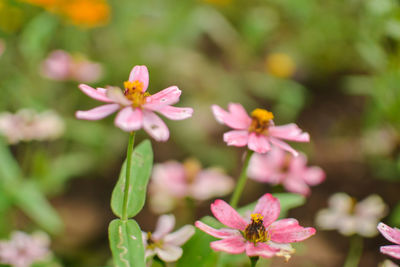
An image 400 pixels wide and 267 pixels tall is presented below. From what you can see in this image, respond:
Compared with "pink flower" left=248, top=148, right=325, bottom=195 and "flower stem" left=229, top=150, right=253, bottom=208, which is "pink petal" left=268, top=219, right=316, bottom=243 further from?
"pink flower" left=248, top=148, right=325, bottom=195

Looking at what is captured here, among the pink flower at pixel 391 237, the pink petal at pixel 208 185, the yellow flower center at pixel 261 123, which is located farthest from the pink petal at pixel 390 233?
the pink petal at pixel 208 185

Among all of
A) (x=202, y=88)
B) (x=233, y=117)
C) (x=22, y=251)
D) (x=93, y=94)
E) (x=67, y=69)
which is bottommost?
(x=22, y=251)

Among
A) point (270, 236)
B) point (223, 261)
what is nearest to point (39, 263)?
point (223, 261)

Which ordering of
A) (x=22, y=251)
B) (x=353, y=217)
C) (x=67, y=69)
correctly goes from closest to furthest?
(x=22, y=251), (x=353, y=217), (x=67, y=69)

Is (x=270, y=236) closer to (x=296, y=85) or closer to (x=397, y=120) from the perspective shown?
(x=397, y=120)

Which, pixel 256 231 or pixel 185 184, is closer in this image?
pixel 256 231

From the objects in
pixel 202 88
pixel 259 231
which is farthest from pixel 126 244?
pixel 202 88

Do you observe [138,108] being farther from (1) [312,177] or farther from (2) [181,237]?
(1) [312,177]
